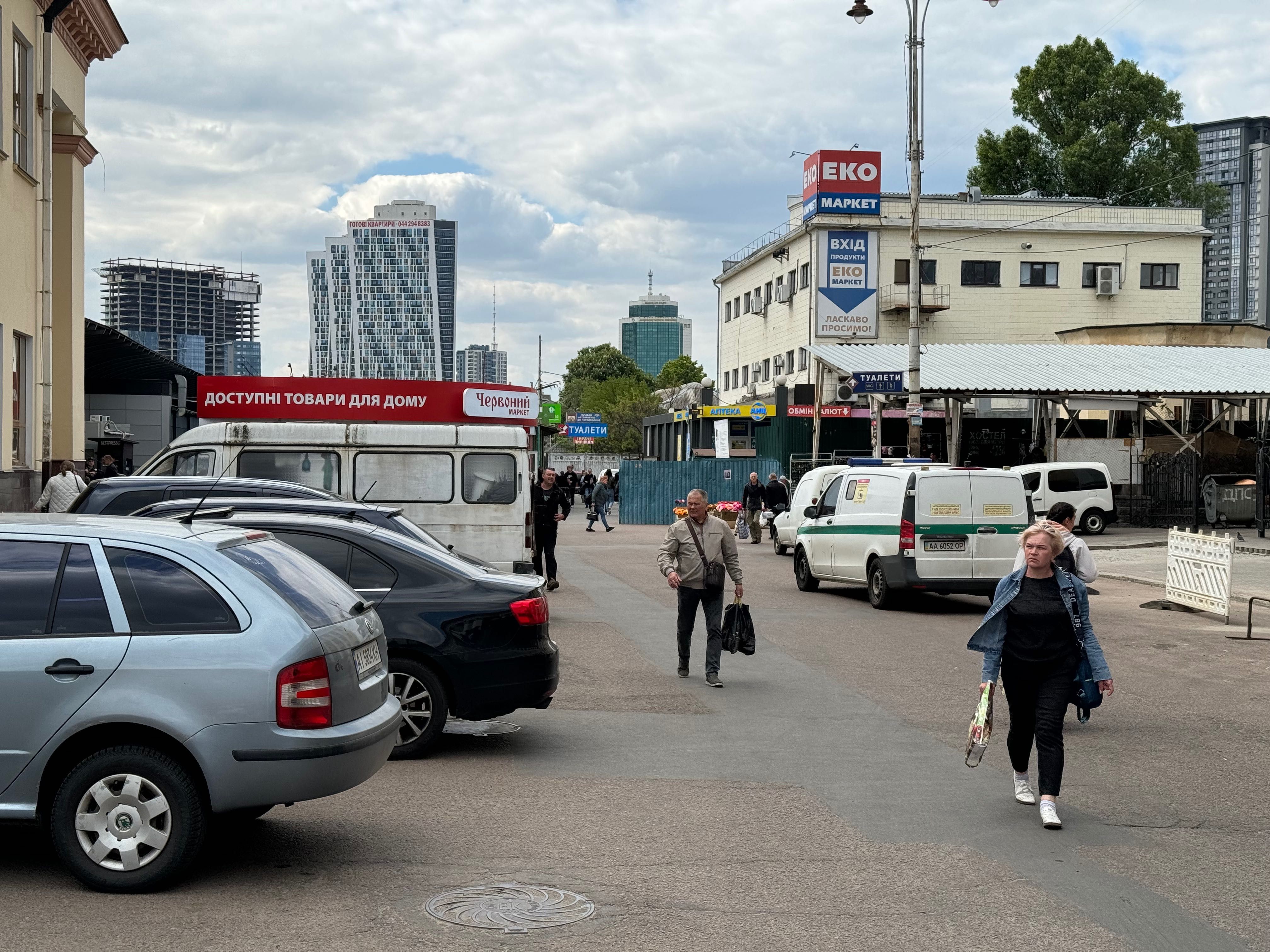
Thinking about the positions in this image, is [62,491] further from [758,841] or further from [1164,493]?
[1164,493]

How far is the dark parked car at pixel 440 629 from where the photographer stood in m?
8.53

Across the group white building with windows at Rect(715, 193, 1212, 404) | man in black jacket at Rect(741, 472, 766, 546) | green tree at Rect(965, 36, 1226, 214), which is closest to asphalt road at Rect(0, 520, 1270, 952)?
man in black jacket at Rect(741, 472, 766, 546)

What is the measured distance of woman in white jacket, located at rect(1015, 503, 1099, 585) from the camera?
10.3 meters

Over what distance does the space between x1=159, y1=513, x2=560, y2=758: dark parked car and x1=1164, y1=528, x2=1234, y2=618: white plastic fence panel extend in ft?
38.1

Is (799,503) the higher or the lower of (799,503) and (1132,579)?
the higher

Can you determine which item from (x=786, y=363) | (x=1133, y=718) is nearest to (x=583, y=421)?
(x=786, y=363)

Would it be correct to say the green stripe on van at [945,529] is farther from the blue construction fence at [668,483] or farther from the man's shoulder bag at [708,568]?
the blue construction fence at [668,483]

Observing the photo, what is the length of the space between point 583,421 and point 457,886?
73891mm

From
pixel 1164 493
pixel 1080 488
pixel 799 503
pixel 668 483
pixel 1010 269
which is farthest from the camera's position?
pixel 1010 269

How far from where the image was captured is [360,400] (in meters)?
22.9

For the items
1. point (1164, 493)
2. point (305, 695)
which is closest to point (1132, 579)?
point (1164, 493)

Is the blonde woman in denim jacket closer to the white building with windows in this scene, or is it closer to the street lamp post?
the street lamp post

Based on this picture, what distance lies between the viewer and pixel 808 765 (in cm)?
862

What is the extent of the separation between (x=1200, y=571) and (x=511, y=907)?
580 inches
